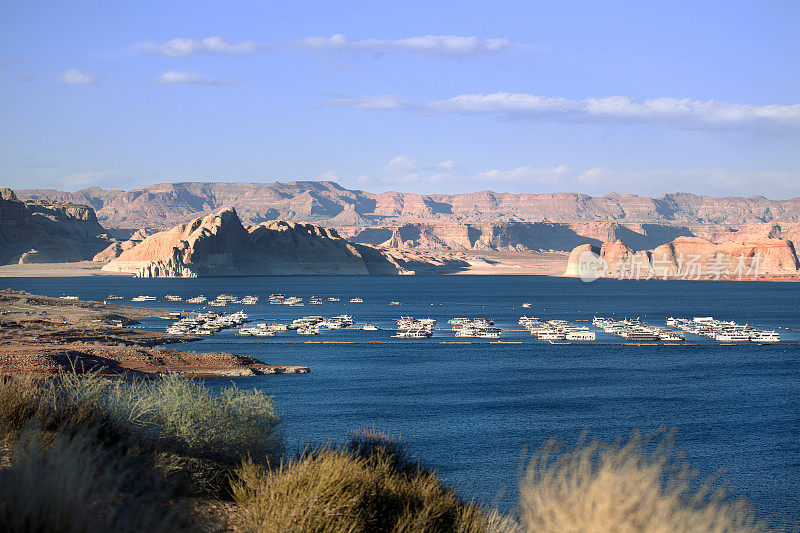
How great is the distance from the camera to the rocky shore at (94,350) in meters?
47.7

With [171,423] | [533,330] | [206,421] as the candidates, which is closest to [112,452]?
[171,423]

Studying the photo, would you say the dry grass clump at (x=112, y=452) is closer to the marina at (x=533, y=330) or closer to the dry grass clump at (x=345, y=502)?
the dry grass clump at (x=345, y=502)

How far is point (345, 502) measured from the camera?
10234 millimetres

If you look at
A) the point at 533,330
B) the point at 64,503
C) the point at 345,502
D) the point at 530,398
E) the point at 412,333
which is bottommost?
the point at 530,398

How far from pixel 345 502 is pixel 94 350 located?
49091 millimetres

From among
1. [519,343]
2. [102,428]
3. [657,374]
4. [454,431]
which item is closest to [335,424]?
[454,431]

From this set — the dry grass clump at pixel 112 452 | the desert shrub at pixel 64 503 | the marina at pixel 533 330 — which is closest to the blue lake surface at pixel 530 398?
the marina at pixel 533 330

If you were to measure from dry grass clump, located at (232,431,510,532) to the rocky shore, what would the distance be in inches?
1190

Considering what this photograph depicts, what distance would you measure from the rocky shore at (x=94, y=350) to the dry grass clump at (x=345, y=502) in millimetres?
30235

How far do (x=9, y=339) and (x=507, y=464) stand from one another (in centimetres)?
4460

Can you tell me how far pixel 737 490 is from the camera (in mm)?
27734

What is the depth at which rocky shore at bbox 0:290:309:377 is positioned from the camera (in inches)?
1877

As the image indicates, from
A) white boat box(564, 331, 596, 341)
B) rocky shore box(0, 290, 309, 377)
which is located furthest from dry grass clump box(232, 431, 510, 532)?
white boat box(564, 331, 596, 341)

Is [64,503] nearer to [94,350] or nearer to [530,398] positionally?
[530,398]
